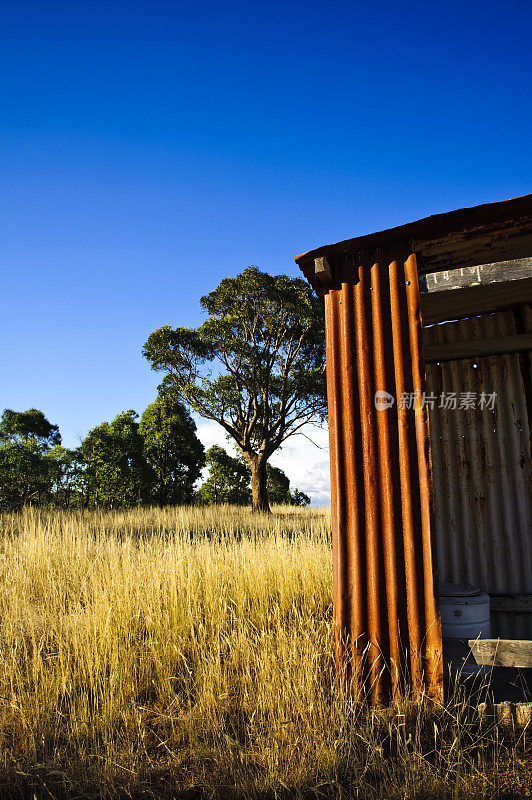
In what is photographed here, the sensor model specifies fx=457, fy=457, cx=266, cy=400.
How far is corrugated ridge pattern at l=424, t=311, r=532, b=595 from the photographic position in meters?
4.54

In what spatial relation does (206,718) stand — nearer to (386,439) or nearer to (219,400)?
(386,439)

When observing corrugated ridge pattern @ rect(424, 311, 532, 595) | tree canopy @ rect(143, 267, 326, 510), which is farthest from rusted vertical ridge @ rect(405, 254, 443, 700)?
tree canopy @ rect(143, 267, 326, 510)

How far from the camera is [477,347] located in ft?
15.4

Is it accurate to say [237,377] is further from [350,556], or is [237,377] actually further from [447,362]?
[350,556]

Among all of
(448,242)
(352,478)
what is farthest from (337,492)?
(448,242)

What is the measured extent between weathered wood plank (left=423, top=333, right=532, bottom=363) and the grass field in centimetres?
286

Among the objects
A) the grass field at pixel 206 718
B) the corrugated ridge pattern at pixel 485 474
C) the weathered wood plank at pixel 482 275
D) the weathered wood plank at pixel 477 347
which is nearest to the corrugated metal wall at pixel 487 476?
the corrugated ridge pattern at pixel 485 474

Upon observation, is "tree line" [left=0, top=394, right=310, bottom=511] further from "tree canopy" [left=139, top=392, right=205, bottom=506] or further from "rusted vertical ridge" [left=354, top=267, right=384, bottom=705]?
"rusted vertical ridge" [left=354, top=267, right=384, bottom=705]

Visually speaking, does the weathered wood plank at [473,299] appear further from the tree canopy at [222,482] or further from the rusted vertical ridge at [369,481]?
the tree canopy at [222,482]

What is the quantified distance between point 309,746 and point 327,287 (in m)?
3.23

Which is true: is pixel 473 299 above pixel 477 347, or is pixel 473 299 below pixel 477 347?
above

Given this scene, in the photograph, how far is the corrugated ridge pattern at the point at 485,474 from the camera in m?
4.54

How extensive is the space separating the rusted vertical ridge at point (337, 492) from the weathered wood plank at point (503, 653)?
871 millimetres

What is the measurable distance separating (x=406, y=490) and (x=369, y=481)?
263 mm
